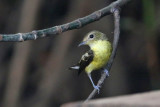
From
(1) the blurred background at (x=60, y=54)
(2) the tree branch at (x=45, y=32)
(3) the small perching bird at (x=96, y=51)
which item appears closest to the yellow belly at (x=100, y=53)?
(3) the small perching bird at (x=96, y=51)

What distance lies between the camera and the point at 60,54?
20.9ft

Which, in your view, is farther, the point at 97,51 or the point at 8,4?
the point at 8,4

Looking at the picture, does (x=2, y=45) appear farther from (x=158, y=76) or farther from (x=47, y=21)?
(x=158, y=76)

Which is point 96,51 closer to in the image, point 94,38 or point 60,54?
point 94,38

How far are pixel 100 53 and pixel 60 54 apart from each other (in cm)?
279

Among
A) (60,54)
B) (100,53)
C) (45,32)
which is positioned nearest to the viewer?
(45,32)

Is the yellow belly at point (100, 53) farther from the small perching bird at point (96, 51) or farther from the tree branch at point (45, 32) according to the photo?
the tree branch at point (45, 32)

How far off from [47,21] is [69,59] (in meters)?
0.55

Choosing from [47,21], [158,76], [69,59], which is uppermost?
[47,21]

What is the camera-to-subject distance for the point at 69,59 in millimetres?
6535

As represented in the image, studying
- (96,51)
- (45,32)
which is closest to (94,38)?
(96,51)

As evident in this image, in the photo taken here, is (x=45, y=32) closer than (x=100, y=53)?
Yes

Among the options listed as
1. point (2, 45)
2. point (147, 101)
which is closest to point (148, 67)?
point (2, 45)

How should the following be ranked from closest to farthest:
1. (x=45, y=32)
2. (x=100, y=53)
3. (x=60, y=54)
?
(x=45, y=32) < (x=100, y=53) < (x=60, y=54)
